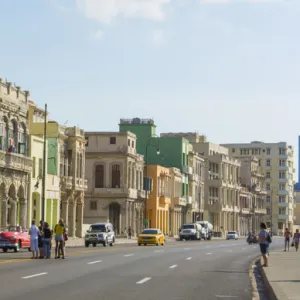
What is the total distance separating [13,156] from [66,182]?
48.9 ft

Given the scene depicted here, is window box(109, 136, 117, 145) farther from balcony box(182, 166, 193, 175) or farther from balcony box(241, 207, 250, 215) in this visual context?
balcony box(241, 207, 250, 215)

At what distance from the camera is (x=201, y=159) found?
140875 mm

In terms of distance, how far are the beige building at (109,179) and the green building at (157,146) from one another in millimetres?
20892

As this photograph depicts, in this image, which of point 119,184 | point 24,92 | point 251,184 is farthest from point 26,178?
point 251,184

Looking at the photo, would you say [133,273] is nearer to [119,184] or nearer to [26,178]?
[26,178]

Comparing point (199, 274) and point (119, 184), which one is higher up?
point (119, 184)

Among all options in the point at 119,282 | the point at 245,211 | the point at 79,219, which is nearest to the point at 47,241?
the point at 119,282

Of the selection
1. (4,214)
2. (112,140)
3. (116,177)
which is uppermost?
(112,140)

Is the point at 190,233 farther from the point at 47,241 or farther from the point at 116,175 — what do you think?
the point at 47,241

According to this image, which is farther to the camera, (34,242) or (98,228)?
(98,228)

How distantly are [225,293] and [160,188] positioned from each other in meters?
95.2

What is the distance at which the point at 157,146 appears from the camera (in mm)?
126250

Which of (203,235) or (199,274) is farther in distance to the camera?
(203,235)

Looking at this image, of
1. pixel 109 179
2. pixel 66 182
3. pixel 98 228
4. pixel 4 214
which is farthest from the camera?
pixel 109 179
